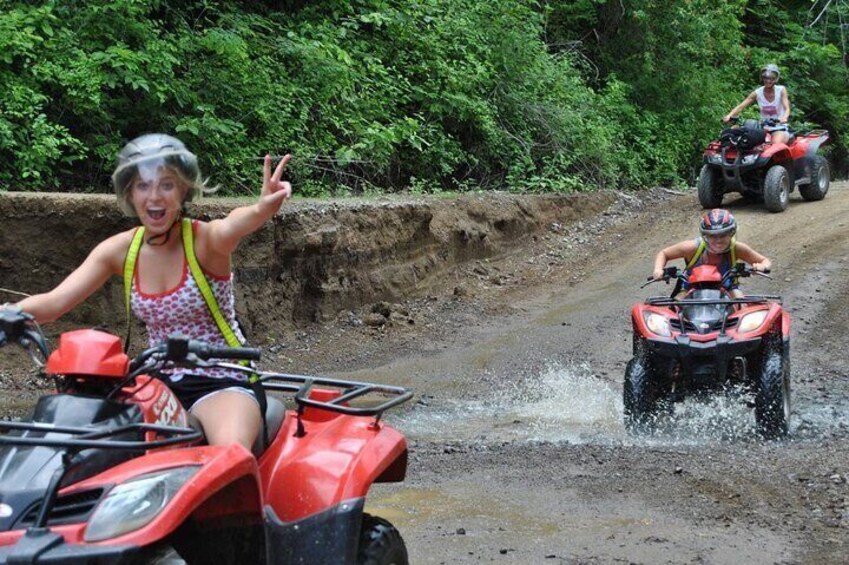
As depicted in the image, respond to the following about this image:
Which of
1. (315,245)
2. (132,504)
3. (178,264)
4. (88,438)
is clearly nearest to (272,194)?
(178,264)

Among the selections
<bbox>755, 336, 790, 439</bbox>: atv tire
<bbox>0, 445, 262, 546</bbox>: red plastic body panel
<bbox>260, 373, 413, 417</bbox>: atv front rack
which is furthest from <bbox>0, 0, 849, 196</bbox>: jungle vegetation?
<bbox>0, 445, 262, 546</bbox>: red plastic body panel

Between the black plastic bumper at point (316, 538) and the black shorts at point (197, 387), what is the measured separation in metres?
0.42

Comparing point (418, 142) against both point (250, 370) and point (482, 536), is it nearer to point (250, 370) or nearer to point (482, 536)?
point (482, 536)

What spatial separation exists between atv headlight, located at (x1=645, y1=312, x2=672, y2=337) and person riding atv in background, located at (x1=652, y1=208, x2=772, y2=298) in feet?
1.57

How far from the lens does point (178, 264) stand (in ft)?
11.8

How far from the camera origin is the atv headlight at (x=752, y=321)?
7922 mm

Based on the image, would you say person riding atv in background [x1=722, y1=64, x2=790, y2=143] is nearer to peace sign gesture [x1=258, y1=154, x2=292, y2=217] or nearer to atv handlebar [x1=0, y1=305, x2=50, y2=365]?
peace sign gesture [x1=258, y1=154, x2=292, y2=217]

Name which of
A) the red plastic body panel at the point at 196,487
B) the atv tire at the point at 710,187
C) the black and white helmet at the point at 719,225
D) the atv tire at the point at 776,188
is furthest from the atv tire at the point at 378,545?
the atv tire at the point at 710,187

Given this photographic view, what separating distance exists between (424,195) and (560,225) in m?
2.98

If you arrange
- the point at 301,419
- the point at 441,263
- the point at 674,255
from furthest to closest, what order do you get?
the point at 441,263 < the point at 674,255 < the point at 301,419

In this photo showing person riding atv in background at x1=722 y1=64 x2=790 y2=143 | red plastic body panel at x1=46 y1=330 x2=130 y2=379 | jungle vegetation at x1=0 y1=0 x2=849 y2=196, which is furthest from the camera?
person riding atv in background at x1=722 y1=64 x2=790 y2=143

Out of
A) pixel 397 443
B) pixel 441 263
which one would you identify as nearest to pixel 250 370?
pixel 397 443

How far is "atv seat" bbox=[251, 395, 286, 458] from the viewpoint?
137 inches

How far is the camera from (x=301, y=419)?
3777 mm
